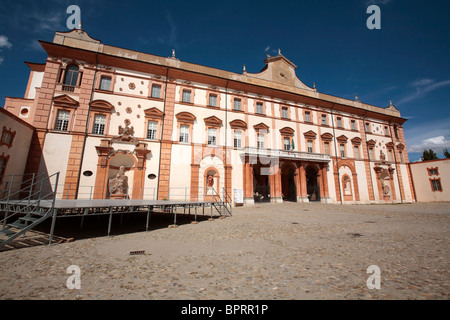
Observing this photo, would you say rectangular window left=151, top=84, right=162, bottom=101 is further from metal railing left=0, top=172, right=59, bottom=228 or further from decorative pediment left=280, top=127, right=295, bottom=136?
decorative pediment left=280, top=127, right=295, bottom=136

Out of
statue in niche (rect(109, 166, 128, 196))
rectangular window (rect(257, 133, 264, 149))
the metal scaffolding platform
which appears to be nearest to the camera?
the metal scaffolding platform

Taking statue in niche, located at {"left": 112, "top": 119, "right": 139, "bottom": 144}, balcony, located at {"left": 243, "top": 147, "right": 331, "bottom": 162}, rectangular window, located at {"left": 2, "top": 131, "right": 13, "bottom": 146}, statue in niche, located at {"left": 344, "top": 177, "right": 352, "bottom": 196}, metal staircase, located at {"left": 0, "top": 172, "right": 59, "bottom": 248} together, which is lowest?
metal staircase, located at {"left": 0, "top": 172, "right": 59, "bottom": 248}

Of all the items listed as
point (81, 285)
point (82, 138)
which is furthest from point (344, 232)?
point (82, 138)

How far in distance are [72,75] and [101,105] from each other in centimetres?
404

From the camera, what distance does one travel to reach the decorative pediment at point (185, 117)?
20.8 metres

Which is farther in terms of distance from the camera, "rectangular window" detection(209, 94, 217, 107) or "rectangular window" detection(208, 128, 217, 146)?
"rectangular window" detection(209, 94, 217, 107)

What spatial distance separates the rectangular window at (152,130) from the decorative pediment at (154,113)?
60 centimetres

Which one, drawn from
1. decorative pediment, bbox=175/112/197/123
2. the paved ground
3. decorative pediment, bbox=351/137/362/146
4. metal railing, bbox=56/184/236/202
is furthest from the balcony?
the paved ground

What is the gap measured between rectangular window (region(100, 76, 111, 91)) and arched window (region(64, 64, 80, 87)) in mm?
2044

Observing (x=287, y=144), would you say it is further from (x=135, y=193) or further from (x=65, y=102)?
(x=65, y=102)

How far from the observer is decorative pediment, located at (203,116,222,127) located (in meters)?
21.8

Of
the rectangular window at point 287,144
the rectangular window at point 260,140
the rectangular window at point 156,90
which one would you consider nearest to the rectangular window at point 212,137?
the rectangular window at point 260,140

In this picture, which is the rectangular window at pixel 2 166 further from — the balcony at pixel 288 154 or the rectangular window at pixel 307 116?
the rectangular window at pixel 307 116
